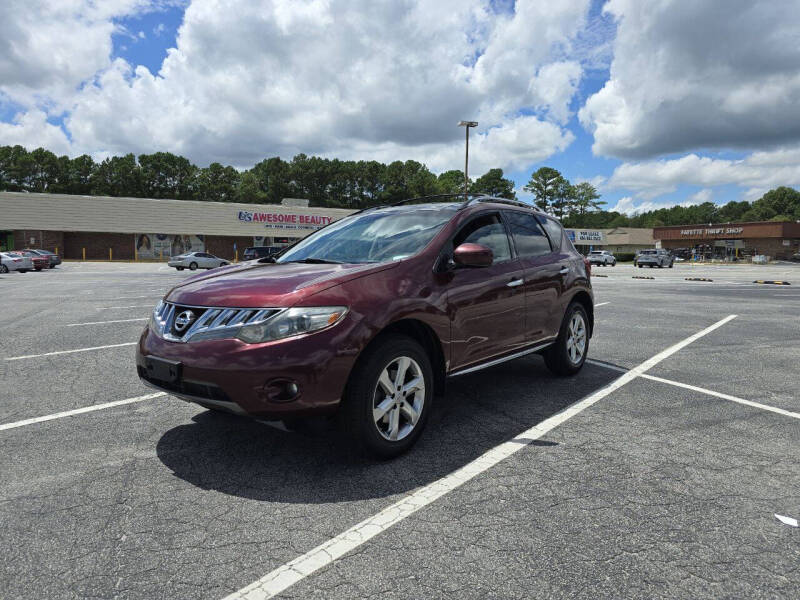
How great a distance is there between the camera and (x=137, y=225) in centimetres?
4578

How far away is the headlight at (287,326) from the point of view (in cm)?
→ 290

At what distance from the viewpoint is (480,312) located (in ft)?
13.1

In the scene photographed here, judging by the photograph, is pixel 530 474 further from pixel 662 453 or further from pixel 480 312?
pixel 480 312

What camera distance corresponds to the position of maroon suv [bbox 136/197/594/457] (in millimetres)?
2893

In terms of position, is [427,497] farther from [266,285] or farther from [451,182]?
[451,182]

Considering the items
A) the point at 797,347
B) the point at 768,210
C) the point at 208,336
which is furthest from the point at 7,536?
the point at 768,210

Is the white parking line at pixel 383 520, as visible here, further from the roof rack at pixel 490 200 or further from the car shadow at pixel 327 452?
the roof rack at pixel 490 200

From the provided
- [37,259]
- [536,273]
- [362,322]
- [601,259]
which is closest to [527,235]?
[536,273]

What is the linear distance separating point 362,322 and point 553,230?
3173 mm

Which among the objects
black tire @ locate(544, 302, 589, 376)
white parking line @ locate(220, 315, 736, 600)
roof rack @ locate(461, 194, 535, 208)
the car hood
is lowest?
white parking line @ locate(220, 315, 736, 600)

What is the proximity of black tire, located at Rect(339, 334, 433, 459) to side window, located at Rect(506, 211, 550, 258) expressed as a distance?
189cm

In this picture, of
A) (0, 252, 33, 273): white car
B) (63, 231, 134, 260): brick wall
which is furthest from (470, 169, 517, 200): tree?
(0, 252, 33, 273): white car

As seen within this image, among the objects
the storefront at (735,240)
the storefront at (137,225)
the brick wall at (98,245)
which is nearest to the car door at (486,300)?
the storefront at (137,225)

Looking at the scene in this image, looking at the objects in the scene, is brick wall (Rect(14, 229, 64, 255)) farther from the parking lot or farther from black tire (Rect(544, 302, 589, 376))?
black tire (Rect(544, 302, 589, 376))
